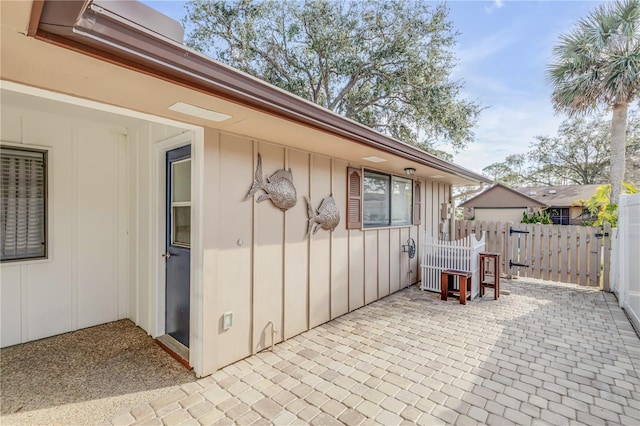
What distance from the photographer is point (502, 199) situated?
20328 mm

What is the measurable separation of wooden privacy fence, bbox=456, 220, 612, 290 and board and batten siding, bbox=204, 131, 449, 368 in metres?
3.83

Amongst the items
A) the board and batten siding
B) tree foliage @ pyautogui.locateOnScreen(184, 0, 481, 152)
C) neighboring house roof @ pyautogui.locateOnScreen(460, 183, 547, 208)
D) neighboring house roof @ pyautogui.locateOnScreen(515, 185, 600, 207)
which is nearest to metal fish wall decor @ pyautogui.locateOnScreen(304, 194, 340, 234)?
the board and batten siding

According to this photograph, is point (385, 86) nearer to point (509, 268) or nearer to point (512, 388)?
point (509, 268)

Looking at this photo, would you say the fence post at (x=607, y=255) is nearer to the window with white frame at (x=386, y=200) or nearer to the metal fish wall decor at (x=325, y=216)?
the window with white frame at (x=386, y=200)

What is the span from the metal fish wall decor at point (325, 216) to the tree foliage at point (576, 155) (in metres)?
22.2

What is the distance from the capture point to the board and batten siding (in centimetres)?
284

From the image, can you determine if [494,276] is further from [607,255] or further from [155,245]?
[155,245]

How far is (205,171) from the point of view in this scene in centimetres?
271

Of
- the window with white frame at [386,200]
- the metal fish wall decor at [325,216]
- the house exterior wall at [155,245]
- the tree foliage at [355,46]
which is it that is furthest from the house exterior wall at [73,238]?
the tree foliage at [355,46]

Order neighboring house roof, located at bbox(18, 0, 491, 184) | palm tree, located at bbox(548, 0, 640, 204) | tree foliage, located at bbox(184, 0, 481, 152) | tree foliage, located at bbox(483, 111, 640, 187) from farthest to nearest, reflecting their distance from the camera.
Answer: tree foliage, located at bbox(483, 111, 640, 187), tree foliage, located at bbox(184, 0, 481, 152), palm tree, located at bbox(548, 0, 640, 204), neighboring house roof, located at bbox(18, 0, 491, 184)

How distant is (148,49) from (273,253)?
2287mm

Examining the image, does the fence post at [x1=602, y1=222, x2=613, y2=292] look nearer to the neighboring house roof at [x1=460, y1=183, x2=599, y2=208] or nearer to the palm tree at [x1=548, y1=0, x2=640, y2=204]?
the palm tree at [x1=548, y1=0, x2=640, y2=204]

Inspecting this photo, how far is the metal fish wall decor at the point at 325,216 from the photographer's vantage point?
375cm

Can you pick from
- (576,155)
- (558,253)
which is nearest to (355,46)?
(558,253)
